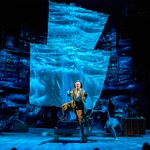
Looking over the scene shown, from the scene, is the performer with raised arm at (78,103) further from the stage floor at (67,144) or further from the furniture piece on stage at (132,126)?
the furniture piece on stage at (132,126)

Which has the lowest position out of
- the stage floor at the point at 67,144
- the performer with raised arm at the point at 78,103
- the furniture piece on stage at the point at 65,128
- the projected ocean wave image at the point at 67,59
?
the stage floor at the point at 67,144

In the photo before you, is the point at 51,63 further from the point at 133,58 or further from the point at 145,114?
the point at 145,114

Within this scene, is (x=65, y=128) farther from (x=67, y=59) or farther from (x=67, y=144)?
(x=67, y=59)

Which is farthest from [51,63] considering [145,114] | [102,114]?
[145,114]

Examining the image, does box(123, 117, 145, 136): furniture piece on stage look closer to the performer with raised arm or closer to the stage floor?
the stage floor

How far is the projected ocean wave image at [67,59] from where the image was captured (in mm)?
11508

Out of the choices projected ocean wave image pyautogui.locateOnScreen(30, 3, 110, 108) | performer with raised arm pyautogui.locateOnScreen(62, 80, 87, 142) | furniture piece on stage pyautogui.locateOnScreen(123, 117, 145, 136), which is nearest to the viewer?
performer with raised arm pyautogui.locateOnScreen(62, 80, 87, 142)

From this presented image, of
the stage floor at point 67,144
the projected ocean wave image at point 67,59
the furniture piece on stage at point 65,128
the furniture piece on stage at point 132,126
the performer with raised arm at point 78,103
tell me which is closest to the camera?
the stage floor at point 67,144

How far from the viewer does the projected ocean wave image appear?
11508 mm

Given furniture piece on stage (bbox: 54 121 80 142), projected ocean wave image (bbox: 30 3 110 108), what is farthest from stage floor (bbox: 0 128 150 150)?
projected ocean wave image (bbox: 30 3 110 108)

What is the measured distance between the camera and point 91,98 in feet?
38.3

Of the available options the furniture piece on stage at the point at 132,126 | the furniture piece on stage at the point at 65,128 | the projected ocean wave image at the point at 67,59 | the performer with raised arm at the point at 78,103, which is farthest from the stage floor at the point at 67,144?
the projected ocean wave image at the point at 67,59

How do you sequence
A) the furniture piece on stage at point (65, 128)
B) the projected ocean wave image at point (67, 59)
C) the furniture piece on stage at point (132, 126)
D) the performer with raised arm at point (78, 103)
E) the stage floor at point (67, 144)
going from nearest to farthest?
1. the stage floor at point (67, 144)
2. the performer with raised arm at point (78, 103)
3. the furniture piece on stage at point (65, 128)
4. the furniture piece on stage at point (132, 126)
5. the projected ocean wave image at point (67, 59)

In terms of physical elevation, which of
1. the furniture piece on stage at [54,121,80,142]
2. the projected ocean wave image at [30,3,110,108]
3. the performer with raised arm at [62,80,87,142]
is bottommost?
the furniture piece on stage at [54,121,80,142]
